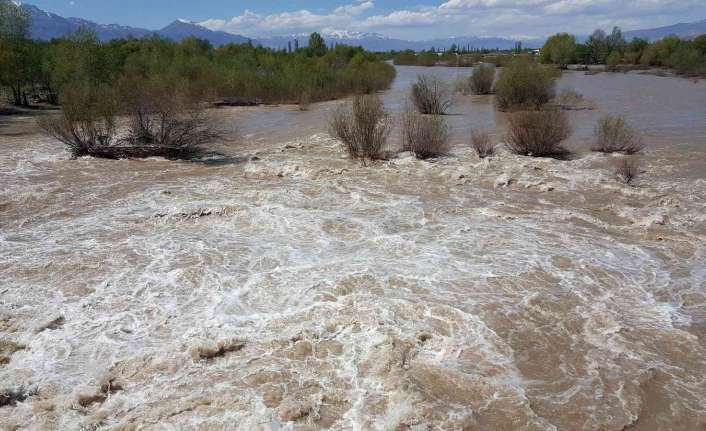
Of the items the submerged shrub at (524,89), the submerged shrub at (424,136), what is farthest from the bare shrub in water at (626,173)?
the submerged shrub at (524,89)

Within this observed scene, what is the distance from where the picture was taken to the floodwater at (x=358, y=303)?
479 centimetres

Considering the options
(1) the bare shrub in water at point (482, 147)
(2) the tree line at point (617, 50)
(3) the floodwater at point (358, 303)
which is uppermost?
(2) the tree line at point (617, 50)

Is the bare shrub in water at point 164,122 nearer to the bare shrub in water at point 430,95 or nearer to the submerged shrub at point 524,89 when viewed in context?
the bare shrub in water at point 430,95

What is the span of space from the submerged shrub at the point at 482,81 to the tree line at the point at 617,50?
103 feet

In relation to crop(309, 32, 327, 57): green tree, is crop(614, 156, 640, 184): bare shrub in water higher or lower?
lower

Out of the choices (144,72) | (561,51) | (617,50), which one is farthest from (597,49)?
(144,72)

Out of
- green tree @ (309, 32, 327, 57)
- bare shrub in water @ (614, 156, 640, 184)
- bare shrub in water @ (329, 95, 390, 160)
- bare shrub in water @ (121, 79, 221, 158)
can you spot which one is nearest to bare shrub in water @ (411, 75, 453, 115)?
bare shrub in water @ (329, 95, 390, 160)

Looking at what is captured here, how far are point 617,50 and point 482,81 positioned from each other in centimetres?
5486

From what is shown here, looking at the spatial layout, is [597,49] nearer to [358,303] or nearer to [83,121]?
Answer: [83,121]

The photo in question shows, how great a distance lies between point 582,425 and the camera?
456 centimetres

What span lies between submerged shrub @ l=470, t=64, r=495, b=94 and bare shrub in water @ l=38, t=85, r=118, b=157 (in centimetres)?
2591

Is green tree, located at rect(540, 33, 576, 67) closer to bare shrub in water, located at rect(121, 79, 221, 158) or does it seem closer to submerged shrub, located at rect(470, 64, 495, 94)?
submerged shrub, located at rect(470, 64, 495, 94)

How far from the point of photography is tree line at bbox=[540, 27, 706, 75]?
62.1 m

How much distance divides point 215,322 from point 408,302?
249cm
